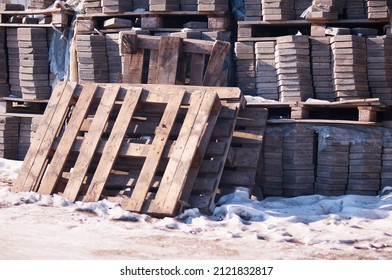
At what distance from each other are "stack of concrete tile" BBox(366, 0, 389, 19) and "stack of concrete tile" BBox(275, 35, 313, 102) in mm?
844

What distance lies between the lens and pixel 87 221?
7082 mm

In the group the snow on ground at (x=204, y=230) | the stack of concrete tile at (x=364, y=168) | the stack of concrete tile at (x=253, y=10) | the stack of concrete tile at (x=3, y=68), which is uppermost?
the stack of concrete tile at (x=253, y=10)

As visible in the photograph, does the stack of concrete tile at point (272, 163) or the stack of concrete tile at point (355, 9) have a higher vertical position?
the stack of concrete tile at point (355, 9)

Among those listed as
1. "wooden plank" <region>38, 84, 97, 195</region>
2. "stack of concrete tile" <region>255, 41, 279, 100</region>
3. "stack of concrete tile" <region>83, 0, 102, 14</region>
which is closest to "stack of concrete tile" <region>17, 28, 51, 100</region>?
"stack of concrete tile" <region>83, 0, 102, 14</region>

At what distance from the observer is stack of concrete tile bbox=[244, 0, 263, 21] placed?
9320 mm

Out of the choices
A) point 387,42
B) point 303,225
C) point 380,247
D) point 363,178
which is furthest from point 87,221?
point 387,42

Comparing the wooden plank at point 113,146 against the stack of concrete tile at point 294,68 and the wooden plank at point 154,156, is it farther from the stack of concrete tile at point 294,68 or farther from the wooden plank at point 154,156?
the stack of concrete tile at point 294,68

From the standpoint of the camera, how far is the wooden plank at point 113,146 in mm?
7711

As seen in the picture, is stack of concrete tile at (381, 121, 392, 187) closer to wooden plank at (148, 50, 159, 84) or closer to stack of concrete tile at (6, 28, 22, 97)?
wooden plank at (148, 50, 159, 84)

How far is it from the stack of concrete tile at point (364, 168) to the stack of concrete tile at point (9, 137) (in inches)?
186

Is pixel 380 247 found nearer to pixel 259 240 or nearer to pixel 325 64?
pixel 259 240

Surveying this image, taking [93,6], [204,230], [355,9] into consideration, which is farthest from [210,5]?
[204,230]

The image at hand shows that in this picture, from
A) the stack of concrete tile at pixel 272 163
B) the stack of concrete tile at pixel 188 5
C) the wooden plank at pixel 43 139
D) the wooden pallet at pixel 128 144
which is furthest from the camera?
the stack of concrete tile at pixel 188 5

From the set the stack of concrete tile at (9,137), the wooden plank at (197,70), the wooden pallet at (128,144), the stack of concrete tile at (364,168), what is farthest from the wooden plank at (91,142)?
the stack of concrete tile at (364,168)
